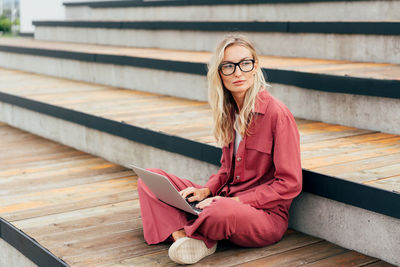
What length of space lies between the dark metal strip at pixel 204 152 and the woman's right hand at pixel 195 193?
281 millimetres

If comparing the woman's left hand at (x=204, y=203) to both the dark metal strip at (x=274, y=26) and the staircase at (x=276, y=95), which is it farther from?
the dark metal strip at (x=274, y=26)

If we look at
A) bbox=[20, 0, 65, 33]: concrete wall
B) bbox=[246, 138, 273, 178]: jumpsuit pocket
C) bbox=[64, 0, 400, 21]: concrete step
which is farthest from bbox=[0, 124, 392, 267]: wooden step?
bbox=[20, 0, 65, 33]: concrete wall

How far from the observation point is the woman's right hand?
2262 millimetres

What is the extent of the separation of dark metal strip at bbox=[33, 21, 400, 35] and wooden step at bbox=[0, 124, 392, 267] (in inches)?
57.1

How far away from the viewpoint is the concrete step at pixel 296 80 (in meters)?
2.80

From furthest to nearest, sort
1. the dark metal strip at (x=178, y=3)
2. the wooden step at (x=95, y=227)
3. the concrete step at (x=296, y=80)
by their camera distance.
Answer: the dark metal strip at (x=178, y=3), the concrete step at (x=296, y=80), the wooden step at (x=95, y=227)

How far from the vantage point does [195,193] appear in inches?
90.0

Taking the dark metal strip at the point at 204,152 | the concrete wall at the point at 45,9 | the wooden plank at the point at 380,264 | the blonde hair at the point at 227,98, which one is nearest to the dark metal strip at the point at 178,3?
the concrete wall at the point at 45,9

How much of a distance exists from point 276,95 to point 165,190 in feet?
4.69

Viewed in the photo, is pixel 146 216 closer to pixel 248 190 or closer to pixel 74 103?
pixel 248 190

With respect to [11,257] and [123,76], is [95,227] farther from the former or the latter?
[123,76]

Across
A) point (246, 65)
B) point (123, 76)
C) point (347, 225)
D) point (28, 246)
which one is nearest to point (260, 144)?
point (246, 65)

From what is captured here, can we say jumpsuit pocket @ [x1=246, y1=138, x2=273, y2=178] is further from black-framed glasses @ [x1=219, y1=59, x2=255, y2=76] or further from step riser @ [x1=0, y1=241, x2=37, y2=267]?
step riser @ [x1=0, y1=241, x2=37, y2=267]

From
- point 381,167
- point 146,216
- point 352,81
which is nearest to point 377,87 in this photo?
point 352,81
